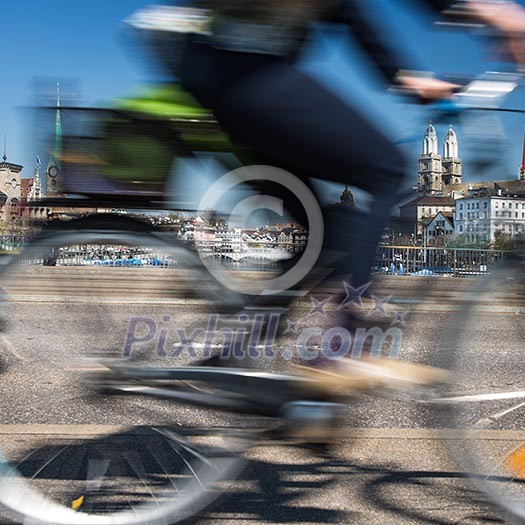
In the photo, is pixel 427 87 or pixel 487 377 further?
pixel 487 377

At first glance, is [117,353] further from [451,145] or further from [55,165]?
[451,145]

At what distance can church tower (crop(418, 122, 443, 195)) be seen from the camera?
2.09m

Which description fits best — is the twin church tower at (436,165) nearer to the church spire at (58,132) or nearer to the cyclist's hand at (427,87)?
the cyclist's hand at (427,87)

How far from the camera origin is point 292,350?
82.7 inches

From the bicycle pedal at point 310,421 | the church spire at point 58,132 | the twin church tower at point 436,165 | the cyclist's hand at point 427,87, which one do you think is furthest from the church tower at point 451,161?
the church spire at point 58,132

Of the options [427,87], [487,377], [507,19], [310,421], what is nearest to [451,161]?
[427,87]

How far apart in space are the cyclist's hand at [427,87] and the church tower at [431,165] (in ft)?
0.39

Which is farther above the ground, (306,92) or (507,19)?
(507,19)

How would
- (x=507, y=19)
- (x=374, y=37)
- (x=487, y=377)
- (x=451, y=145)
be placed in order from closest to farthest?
(x=507, y=19)
(x=374, y=37)
(x=451, y=145)
(x=487, y=377)

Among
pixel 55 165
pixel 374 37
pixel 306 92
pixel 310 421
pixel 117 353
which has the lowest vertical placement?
pixel 310 421

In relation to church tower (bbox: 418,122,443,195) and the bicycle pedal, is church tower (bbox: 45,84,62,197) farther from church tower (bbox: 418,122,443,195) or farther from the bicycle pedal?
church tower (bbox: 418,122,443,195)

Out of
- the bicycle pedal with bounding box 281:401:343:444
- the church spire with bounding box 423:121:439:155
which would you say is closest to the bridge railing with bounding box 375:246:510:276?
the church spire with bounding box 423:121:439:155

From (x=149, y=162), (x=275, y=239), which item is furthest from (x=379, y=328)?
(x=149, y=162)

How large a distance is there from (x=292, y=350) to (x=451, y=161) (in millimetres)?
725
